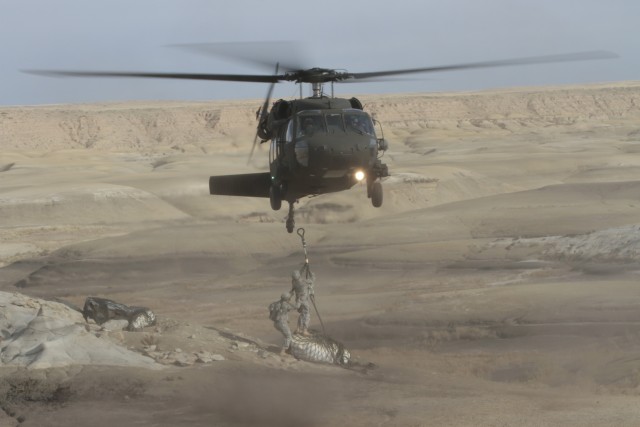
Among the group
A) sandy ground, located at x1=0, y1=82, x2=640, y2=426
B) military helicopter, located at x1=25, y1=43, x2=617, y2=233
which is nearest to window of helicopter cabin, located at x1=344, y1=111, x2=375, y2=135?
military helicopter, located at x1=25, y1=43, x2=617, y2=233

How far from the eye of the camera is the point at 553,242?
143 ft

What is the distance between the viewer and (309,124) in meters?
20.2

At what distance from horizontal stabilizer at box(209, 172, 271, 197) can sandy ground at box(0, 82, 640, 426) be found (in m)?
3.88

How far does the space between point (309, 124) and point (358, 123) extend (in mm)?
905

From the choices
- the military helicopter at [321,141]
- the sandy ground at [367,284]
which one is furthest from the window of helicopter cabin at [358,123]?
the sandy ground at [367,284]

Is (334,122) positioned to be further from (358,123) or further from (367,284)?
(367,284)

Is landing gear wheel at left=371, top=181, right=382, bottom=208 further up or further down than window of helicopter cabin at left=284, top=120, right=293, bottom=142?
further down

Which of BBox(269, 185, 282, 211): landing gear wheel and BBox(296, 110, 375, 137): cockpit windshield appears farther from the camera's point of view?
BBox(269, 185, 282, 211): landing gear wheel

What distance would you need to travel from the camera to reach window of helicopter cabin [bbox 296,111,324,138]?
20000mm

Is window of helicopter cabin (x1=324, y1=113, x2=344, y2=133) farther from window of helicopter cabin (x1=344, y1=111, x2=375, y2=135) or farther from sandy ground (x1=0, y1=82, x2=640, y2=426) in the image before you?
sandy ground (x1=0, y1=82, x2=640, y2=426)

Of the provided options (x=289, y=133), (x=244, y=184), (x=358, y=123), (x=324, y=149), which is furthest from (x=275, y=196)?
(x=358, y=123)

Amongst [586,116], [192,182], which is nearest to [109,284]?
[192,182]

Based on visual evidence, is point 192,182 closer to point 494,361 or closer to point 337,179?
point 494,361

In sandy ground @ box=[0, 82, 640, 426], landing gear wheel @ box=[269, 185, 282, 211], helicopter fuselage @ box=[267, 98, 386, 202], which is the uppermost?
helicopter fuselage @ box=[267, 98, 386, 202]
